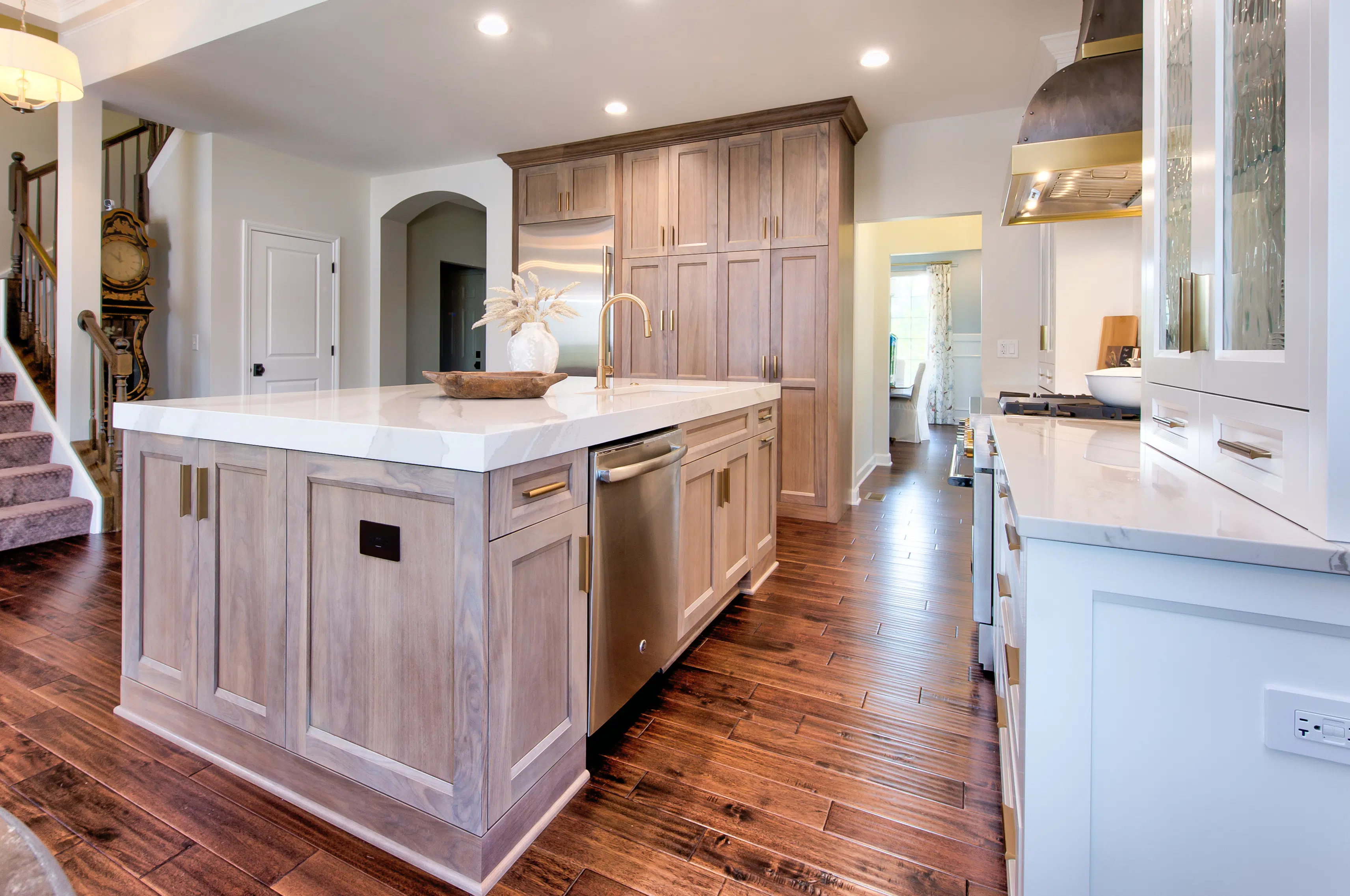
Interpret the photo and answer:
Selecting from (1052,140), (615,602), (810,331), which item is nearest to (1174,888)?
(615,602)

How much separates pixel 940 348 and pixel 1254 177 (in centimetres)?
971

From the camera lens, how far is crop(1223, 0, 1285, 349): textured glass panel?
33.5 inches

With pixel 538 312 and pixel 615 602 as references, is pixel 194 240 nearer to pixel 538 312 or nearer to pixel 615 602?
pixel 538 312

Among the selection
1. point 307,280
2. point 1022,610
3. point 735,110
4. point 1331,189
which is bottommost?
point 1022,610

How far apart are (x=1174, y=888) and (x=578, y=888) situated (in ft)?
3.29

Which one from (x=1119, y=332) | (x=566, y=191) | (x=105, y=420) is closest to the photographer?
(x=1119, y=332)

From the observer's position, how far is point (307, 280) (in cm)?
589

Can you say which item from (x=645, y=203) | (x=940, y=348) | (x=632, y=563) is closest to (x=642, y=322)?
(x=645, y=203)

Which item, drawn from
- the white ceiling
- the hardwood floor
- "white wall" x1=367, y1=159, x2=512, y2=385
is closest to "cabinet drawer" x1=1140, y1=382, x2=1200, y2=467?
the hardwood floor

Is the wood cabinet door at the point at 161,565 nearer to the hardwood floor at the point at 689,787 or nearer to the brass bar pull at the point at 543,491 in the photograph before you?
the hardwood floor at the point at 689,787

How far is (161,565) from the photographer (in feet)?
5.98

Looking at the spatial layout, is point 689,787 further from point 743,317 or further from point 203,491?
point 743,317

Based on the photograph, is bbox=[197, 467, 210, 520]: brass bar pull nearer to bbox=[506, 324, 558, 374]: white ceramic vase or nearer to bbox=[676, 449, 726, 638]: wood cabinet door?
bbox=[506, 324, 558, 374]: white ceramic vase

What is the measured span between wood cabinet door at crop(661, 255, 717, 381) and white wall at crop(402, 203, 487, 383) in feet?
10.0
